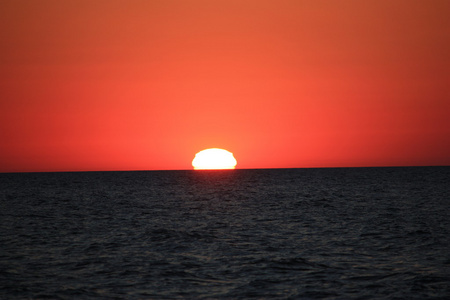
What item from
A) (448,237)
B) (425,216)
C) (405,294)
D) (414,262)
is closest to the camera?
(405,294)

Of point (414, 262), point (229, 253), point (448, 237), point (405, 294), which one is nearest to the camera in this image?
point (405, 294)

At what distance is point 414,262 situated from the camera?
22.6 metres

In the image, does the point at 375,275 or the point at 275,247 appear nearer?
the point at 375,275

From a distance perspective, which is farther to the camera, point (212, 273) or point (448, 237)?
point (448, 237)

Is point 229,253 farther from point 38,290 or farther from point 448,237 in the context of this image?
point 448,237

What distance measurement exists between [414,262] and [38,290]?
631 inches

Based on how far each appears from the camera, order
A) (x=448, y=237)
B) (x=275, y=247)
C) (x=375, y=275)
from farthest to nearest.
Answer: (x=448, y=237)
(x=275, y=247)
(x=375, y=275)

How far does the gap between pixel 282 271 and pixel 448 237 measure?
14219 mm

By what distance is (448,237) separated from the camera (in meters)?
30.0

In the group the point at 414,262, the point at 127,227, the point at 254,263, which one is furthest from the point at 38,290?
the point at 127,227

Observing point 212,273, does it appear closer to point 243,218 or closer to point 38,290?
point 38,290

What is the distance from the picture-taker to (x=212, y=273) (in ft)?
67.9

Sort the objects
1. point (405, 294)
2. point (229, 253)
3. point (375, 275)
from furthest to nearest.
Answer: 1. point (229, 253)
2. point (375, 275)
3. point (405, 294)

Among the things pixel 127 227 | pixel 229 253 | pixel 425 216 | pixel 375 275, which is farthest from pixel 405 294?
pixel 425 216
